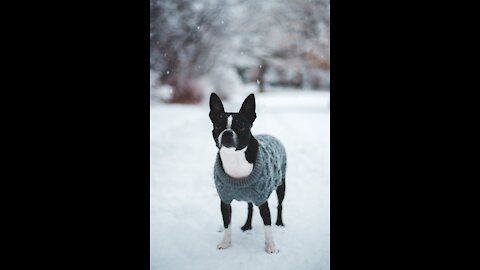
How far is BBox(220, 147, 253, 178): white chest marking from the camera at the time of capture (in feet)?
7.20

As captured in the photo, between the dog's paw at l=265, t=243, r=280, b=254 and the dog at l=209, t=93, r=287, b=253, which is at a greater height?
the dog at l=209, t=93, r=287, b=253

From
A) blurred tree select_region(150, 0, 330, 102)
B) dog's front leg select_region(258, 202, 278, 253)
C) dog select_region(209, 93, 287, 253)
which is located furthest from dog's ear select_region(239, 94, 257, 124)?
blurred tree select_region(150, 0, 330, 102)

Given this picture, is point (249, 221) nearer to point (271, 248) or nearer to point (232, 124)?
point (271, 248)

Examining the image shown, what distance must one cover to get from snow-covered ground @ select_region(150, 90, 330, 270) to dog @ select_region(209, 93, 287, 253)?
135 mm

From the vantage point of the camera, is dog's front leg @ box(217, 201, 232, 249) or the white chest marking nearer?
the white chest marking

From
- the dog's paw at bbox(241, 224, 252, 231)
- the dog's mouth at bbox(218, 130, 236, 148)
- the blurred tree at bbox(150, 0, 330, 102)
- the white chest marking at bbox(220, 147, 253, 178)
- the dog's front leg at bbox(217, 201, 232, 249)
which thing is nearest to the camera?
the dog's mouth at bbox(218, 130, 236, 148)

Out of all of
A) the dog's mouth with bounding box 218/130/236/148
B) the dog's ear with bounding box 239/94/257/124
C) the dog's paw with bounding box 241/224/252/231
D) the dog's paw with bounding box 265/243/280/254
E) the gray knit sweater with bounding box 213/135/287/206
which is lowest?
the dog's paw with bounding box 265/243/280/254

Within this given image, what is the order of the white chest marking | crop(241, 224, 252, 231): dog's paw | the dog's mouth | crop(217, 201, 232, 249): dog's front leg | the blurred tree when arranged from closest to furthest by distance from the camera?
the dog's mouth → the white chest marking → crop(217, 201, 232, 249): dog's front leg → crop(241, 224, 252, 231): dog's paw → the blurred tree

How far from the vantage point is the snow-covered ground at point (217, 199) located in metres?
2.29

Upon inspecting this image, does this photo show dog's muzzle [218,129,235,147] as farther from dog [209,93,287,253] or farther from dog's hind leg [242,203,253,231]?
dog's hind leg [242,203,253,231]
